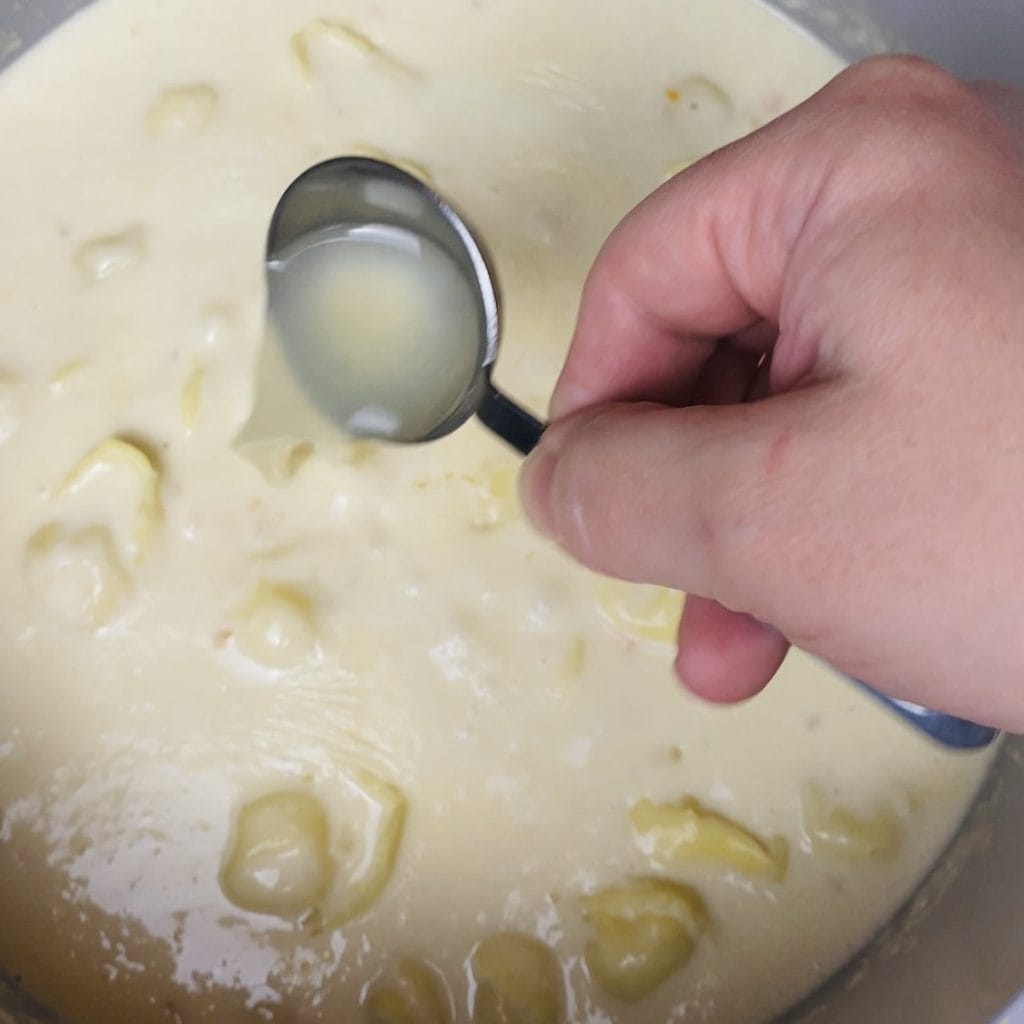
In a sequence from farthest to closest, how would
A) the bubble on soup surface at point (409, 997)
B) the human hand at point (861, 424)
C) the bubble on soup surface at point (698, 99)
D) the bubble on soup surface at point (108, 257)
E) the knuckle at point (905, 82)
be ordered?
1. the bubble on soup surface at point (698, 99)
2. the bubble on soup surface at point (108, 257)
3. the bubble on soup surface at point (409, 997)
4. the knuckle at point (905, 82)
5. the human hand at point (861, 424)

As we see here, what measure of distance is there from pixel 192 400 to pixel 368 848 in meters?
0.42

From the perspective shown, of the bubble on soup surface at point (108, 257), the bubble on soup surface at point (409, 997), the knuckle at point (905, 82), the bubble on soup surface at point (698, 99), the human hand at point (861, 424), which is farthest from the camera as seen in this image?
the bubble on soup surface at point (698, 99)

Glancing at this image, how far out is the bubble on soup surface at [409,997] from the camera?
831 millimetres

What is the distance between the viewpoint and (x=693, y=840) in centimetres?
87

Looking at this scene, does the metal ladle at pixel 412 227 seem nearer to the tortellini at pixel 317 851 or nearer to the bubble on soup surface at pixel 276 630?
the bubble on soup surface at pixel 276 630

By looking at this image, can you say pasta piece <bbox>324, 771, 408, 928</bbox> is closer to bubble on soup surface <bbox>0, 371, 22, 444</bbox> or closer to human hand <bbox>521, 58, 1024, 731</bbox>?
human hand <bbox>521, 58, 1024, 731</bbox>

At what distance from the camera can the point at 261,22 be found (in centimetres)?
109

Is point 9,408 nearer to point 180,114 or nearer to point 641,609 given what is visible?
point 180,114

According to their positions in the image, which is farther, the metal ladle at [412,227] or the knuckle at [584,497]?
the metal ladle at [412,227]

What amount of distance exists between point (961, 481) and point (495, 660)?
0.48 metres

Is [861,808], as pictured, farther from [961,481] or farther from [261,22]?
[261,22]

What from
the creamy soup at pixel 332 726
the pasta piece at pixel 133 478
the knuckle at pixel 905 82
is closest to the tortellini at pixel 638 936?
the creamy soup at pixel 332 726

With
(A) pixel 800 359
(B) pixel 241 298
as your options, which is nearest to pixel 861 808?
(A) pixel 800 359

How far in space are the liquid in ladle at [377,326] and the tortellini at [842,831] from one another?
0.47 metres
